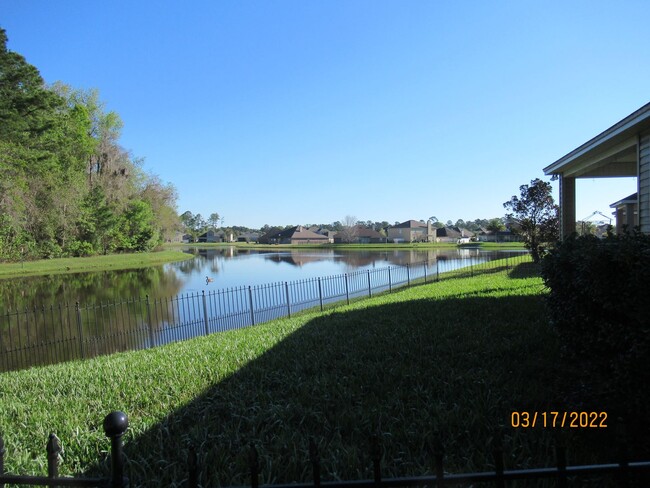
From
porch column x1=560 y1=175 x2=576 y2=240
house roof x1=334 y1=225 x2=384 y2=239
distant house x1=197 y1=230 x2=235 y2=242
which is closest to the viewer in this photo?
porch column x1=560 y1=175 x2=576 y2=240

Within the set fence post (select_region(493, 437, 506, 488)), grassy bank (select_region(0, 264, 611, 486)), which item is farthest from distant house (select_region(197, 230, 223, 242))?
fence post (select_region(493, 437, 506, 488))

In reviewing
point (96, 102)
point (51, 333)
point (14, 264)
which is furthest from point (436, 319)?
point (96, 102)

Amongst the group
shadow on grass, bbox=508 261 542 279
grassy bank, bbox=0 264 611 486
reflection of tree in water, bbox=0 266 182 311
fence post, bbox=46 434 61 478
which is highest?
fence post, bbox=46 434 61 478

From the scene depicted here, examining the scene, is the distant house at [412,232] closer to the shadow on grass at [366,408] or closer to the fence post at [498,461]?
the shadow on grass at [366,408]

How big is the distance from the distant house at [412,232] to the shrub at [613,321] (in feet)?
334

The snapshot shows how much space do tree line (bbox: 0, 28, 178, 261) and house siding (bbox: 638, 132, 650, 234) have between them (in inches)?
1051

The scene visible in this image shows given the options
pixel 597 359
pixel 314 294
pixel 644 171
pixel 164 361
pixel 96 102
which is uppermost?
pixel 96 102

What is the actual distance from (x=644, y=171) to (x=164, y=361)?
8.67 meters

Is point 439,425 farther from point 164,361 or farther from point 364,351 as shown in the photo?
point 164,361

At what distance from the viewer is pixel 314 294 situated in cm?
1973

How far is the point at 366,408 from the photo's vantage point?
371 centimetres

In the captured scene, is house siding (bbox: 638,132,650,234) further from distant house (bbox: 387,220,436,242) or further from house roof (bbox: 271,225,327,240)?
house roof (bbox: 271,225,327,240)

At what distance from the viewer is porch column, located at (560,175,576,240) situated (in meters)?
12.2

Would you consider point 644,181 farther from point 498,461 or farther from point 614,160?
point 498,461
